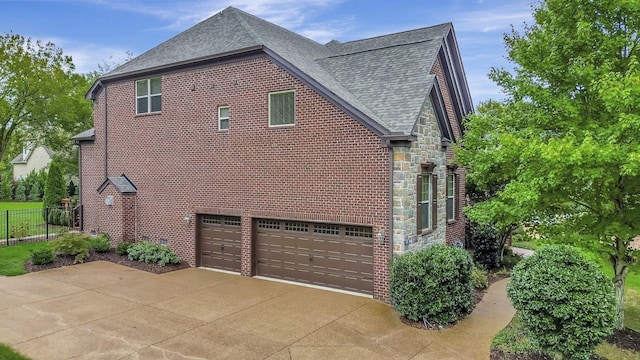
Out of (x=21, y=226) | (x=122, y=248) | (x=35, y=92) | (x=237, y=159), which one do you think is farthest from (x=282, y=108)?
(x=35, y=92)

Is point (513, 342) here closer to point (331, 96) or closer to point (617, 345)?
point (617, 345)

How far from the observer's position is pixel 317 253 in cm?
1184

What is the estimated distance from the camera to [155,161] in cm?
1553

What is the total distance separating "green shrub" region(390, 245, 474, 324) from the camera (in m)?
8.86

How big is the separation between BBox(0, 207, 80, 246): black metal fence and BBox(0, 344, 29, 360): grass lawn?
12.0m

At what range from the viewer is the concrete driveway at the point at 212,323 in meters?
7.44

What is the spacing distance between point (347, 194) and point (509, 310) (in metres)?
5.20

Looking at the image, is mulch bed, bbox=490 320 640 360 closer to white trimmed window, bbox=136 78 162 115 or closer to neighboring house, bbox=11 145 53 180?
white trimmed window, bbox=136 78 162 115

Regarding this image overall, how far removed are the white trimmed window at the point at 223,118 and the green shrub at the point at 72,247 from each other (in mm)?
6942

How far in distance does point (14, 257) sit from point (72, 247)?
87.4 inches

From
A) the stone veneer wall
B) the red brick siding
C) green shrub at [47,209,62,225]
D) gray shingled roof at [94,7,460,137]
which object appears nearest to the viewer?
the stone veneer wall

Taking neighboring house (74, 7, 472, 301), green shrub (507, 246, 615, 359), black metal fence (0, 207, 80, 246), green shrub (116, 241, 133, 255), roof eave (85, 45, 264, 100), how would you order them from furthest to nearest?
black metal fence (0, 207, 80, 246) < green shrub (116, 241, 133, 255) < roof eave (85, 45, 264, 100) < neighboring house (74, 7, 472, 301) < green shrub (507, 246, 615, 359)

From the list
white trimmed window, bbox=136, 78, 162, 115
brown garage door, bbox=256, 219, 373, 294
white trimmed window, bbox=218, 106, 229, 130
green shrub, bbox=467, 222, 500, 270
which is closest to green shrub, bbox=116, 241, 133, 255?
white trimmed window, bbox=136, 78, 162, 115

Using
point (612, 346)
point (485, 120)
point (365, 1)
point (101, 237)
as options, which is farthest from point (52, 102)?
point (612, 346)
